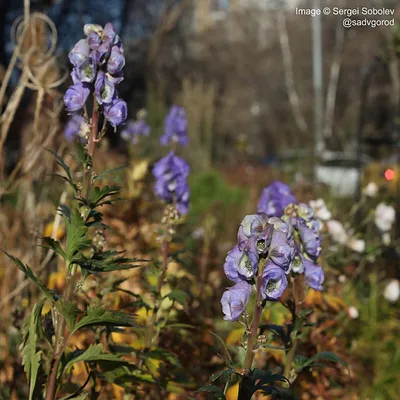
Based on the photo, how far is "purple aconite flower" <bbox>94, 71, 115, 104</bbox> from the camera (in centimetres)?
138

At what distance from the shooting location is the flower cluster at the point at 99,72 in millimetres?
1381

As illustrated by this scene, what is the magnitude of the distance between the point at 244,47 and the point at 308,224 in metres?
25.6

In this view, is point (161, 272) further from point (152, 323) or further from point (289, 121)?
point (289, 121)

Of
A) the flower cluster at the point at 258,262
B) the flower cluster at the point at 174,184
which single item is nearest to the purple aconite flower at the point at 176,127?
the flower cluster at the point at 174,184

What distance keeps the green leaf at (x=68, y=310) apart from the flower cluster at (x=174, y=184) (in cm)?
109

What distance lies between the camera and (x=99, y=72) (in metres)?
1.39

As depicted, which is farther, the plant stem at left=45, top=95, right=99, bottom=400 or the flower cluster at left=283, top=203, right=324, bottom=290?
the flower cluster at left=283, top=203, right=324, bottom=290

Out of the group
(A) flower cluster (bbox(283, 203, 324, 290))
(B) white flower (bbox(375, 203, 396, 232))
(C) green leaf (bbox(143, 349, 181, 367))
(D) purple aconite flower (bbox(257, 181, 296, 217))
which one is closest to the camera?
(A) flower cluster (bbox(283, 203, 324, 290))

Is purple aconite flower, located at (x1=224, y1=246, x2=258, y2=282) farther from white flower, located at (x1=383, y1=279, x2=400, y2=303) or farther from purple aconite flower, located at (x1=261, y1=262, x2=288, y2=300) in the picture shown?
white flower, located at (x1=383, y1=279, x2=400, y2=303)

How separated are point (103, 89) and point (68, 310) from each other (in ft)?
1.64

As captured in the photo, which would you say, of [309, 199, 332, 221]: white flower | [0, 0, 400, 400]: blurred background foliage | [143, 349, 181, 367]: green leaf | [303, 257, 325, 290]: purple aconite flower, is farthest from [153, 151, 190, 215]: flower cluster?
[303, 257, 325, 290]: purple aconite flower

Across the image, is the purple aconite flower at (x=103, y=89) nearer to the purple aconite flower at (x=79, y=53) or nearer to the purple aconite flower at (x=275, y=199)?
the purple aconite flower at (x=79, y=53)

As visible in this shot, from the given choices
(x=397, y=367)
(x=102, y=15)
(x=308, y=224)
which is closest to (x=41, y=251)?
(x=308, y=224)

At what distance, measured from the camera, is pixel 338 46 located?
23.2 m
